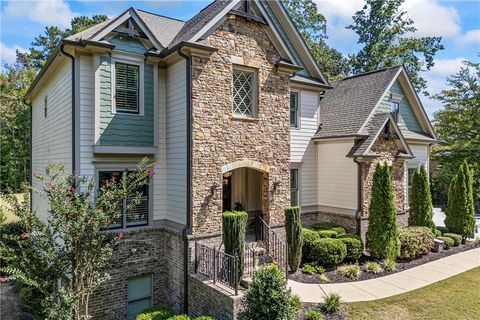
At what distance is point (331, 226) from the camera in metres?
14.1

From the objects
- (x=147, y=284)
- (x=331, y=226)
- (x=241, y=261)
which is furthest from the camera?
(x=331, y=226)

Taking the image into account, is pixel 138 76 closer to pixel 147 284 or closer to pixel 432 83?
pixel 147 284

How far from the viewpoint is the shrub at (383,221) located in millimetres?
12078

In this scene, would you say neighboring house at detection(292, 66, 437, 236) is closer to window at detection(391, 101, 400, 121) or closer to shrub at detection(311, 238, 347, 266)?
window at detection(391, 101, 400, 121)

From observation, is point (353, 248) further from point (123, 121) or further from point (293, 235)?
point (123, 121)

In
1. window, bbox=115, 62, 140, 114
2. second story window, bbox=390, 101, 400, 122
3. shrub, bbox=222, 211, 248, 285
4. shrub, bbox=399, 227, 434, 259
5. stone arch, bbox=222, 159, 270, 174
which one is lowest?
shrub, bbox=399, 227, 434, 259

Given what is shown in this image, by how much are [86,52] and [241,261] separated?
7.40 metres

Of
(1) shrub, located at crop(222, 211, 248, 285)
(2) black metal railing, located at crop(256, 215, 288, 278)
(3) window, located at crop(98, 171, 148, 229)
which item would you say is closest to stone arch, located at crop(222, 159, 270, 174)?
(1) shrub, located at crop(222, 211, 248, 285)

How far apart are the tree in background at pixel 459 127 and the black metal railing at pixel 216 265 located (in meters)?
23.5

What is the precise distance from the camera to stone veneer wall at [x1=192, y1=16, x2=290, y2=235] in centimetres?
957

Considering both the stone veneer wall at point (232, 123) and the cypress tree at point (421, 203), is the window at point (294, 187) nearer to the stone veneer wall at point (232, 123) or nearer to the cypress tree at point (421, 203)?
the stone veneer wall at point (232, 123)

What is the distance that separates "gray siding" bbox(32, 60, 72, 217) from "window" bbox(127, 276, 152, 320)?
13.4ft

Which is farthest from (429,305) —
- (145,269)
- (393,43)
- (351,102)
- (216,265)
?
(393,43)

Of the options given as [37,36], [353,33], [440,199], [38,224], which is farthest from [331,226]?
[37,36]
